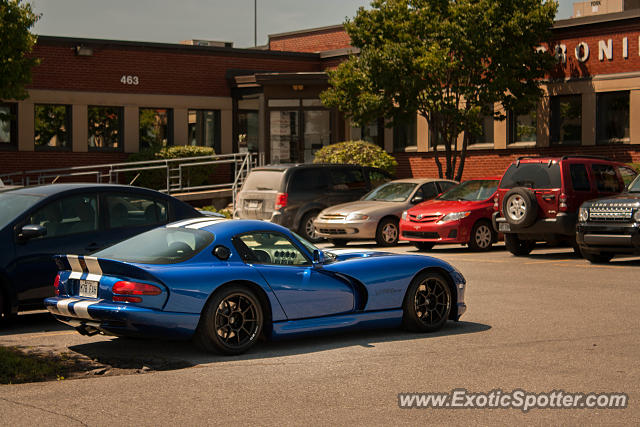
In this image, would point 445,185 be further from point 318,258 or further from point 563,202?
point 318,258

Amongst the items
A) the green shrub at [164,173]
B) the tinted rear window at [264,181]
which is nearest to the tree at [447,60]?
the tinted rear window at [264,181]

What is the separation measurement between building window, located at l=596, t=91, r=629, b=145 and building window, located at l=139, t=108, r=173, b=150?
1540cm

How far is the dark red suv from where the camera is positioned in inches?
717

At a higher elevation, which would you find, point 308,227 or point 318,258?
point 318,258

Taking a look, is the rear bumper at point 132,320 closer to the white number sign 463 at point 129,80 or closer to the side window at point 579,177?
the side window at point 579,177

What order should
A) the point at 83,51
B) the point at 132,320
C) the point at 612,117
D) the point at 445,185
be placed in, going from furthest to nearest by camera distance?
the point at 83,51, the point at 612,117, the point at 445,185, the point at 132,320

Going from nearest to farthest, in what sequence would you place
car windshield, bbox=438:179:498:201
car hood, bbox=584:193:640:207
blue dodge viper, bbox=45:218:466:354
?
blue dodge viper, bbox=45:218:466:354
car hood, bbox=584:193:640:207
car windshield, bbox=438:179:498:201

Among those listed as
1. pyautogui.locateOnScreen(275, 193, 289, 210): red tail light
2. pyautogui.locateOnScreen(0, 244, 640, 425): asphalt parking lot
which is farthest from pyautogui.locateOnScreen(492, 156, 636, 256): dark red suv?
pyautogui.locateOnScreen(0, 244, 640, 425): asphalt parking lot

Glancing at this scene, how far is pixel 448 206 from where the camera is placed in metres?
20.5

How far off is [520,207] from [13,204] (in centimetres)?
1041

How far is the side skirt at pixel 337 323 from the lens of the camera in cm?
888

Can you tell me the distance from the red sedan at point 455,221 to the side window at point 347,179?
311cm

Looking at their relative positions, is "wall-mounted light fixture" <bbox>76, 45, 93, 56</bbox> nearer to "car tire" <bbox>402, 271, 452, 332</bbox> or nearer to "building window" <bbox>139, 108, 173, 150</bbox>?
"building window" <bbox>139, 108, 173, 150</bbox>

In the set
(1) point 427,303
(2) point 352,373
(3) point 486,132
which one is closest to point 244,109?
(3) point 486,132
